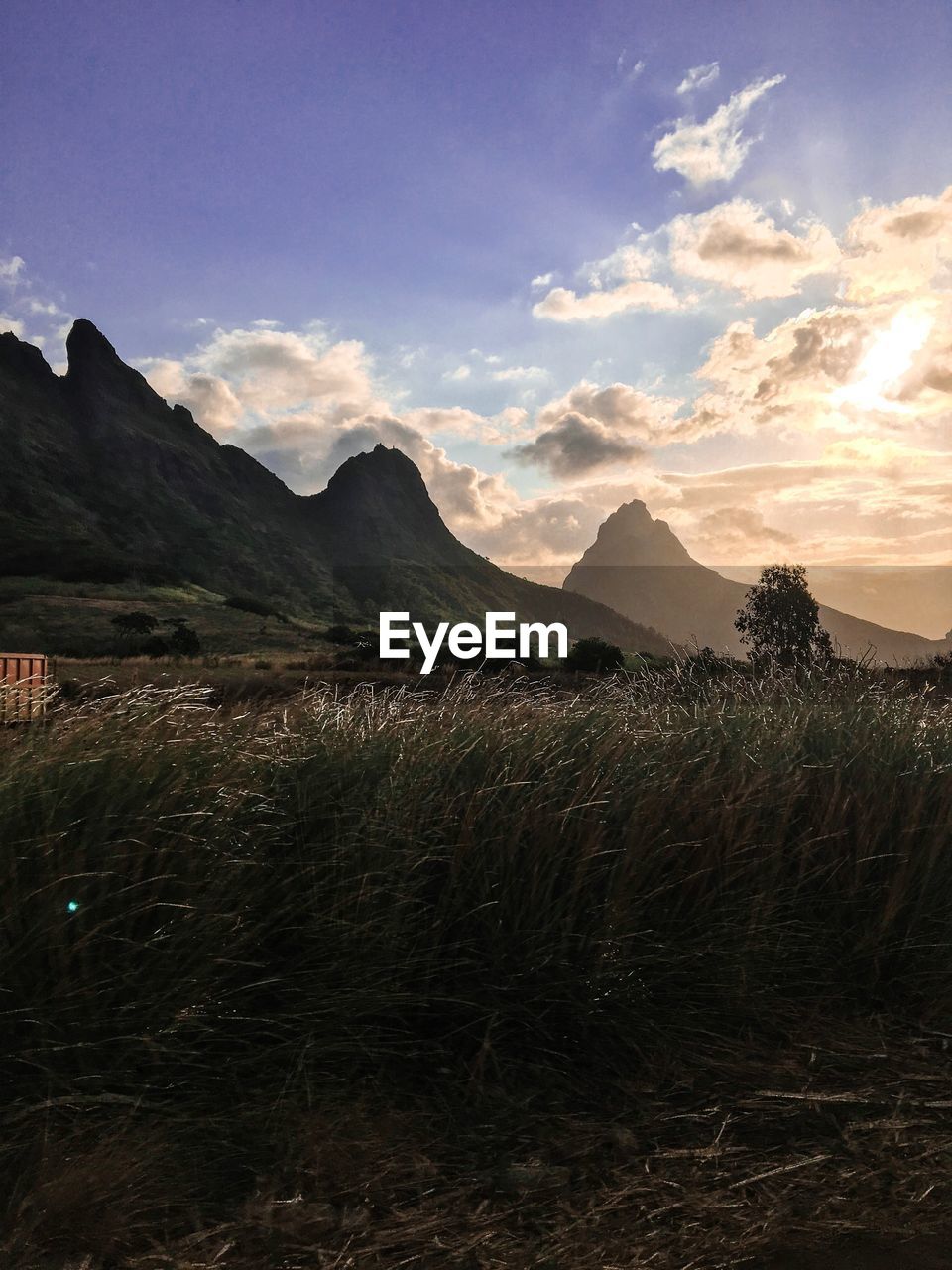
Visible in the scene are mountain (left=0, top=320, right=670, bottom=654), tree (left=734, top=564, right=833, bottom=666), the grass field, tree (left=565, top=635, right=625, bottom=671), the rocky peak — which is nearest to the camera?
the grass field

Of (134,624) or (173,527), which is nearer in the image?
(134,624)

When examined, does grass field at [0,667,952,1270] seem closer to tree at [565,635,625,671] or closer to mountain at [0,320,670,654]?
tree at [565,635,625,671]

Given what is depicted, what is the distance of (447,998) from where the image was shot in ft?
12.9

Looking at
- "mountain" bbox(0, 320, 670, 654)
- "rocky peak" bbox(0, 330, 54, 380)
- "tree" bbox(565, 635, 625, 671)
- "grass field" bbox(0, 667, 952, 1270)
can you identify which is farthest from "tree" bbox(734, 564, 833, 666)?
"rocky peak" bbox(0, 330, 54, 380)

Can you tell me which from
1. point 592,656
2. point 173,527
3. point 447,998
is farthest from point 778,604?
point 173,527

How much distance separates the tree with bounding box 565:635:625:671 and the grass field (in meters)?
28.9

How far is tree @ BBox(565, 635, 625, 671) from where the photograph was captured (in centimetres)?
3566

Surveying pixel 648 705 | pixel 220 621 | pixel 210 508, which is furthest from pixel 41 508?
pixel 648 705

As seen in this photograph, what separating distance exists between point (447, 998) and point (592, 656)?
34.2 meters

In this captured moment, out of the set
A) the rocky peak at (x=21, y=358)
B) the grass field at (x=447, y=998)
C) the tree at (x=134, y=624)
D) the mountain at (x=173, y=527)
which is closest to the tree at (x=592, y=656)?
the grass field at (x=447, y=998)

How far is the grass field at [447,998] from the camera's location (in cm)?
305

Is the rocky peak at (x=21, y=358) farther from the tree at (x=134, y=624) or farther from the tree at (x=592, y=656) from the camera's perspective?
the tree at (x=592, y=656)

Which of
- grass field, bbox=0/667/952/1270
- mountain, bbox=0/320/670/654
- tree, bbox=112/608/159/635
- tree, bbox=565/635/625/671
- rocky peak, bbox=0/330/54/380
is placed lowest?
grass field, bbox=0/667/952/1270

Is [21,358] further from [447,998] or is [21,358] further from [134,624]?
[447,998]
